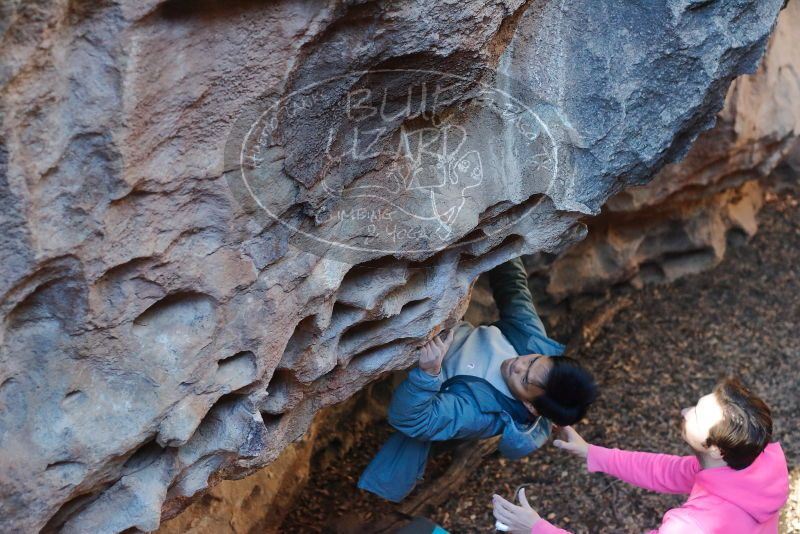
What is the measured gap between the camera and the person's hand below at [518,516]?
6.69ft

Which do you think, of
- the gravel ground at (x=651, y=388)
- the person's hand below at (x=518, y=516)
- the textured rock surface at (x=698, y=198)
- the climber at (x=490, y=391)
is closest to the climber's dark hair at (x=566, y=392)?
the climber at (x=490, y=391)

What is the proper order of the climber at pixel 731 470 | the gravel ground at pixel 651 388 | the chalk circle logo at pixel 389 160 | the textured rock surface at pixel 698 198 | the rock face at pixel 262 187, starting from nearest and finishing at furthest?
the rock face at pixel 262 187
the chalk circle logo at pixel 389 160
the climber at pixel 731 470
the gravel ground at pixel 651 388
the textured rock surface at pixel 698 198

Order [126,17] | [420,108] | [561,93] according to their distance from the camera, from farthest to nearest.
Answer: [561,93]
[420,108]
[126,17]

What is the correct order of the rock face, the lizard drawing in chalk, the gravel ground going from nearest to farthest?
the rock face
the lizard drawing in chalk
the gravel ground

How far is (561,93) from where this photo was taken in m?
1.83

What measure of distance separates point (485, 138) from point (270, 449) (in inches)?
32.9

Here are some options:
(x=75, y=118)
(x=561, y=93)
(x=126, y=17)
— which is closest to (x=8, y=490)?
(x=75, y=118)

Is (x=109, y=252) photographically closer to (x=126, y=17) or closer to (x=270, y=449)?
(x=126, y=17)

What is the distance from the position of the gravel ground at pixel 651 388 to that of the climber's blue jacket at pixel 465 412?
336 mm

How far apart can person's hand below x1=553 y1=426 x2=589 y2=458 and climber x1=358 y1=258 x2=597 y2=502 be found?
6 cm

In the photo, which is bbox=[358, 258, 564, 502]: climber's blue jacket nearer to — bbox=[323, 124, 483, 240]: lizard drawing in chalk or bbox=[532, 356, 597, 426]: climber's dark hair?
bbox=[532, 356, 597, 426]: climber's dark hair

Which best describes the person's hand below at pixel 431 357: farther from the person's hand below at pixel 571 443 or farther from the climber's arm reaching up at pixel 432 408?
the person's hand below at pixel 571 443

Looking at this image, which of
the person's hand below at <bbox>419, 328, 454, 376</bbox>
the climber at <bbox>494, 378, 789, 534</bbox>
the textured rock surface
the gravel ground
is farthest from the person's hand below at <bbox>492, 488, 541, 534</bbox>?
the textured rock surface

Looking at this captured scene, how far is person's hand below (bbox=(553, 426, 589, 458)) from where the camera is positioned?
221cm
